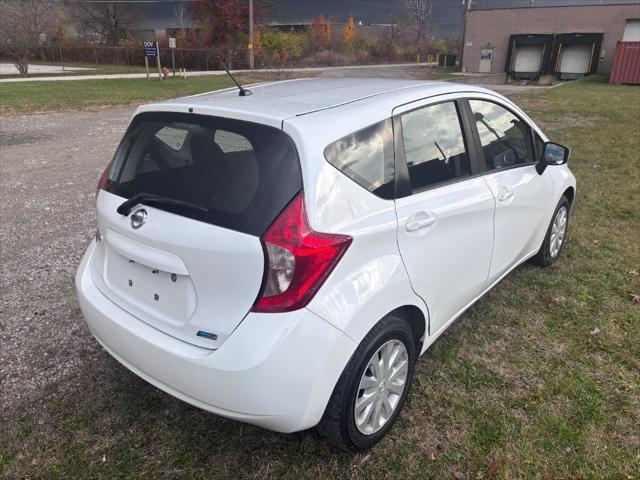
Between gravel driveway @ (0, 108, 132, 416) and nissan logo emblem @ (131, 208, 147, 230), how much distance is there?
1.29m

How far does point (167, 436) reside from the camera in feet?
8.25

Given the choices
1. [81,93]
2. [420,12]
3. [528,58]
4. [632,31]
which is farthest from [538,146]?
[420,12]

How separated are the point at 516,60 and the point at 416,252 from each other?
139 feet

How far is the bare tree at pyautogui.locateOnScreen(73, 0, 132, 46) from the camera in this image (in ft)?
169

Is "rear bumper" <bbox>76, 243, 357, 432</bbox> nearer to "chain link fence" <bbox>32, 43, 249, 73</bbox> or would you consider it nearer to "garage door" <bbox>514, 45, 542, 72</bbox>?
"chain link fence" <bbox>32, 43, 249, 73</bbox>

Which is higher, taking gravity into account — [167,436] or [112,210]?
[112,210]

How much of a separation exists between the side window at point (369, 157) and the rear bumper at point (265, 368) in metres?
0.67

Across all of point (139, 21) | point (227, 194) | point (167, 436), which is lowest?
point (167, 436)

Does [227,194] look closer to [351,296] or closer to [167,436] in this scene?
[351,296]

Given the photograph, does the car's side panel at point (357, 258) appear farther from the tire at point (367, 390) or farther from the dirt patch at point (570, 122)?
the dirt patch at point (570, 122)

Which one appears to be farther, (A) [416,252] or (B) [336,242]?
(A) [416,252]

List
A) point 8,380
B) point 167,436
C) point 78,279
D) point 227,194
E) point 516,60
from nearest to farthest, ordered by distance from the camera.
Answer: point 227,194 → point 167,436 → point 78,279 → point 8,380 → point 516,60

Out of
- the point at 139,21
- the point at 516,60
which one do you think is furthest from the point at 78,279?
the point at 139,21

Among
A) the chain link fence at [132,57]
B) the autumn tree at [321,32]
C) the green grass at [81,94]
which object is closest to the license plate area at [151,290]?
the green grass at [81,94]
